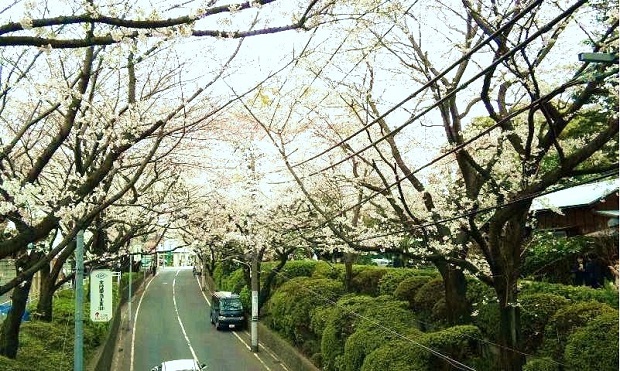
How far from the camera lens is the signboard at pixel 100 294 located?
1329 cm

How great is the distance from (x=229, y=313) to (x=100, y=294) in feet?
58.7

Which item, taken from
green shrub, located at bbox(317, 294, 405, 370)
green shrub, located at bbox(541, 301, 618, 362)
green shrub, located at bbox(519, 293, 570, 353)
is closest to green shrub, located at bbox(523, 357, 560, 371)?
green shrub, located at bbox(541, 301, 618, 362)

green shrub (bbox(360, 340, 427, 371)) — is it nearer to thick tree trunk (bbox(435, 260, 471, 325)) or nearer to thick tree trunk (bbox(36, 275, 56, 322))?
thick tree trunk (bbox(435, 260, 471, 325))

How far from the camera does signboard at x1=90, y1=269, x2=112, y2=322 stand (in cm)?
1329

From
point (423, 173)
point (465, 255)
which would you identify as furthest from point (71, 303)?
point (465, 255)

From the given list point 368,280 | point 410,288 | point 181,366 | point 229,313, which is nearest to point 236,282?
point 229,313

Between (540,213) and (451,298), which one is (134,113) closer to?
(451,298)

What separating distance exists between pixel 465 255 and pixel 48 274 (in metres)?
10.4

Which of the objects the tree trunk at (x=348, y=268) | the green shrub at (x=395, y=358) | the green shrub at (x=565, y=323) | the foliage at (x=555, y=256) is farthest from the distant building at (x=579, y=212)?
the green shrub at (x=395, y=358)

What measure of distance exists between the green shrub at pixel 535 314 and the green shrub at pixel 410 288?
16.8ft

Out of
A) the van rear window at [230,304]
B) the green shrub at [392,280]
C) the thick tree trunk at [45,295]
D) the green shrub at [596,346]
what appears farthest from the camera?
the van rear window at [230,304]

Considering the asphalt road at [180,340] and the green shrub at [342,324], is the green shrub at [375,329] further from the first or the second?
the asphalt road at [180,340]

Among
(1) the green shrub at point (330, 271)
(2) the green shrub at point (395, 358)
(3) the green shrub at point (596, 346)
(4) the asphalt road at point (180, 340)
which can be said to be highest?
(1) the green shrub at point (330, 271)

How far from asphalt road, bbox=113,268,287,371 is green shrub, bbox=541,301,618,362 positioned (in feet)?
41.5
